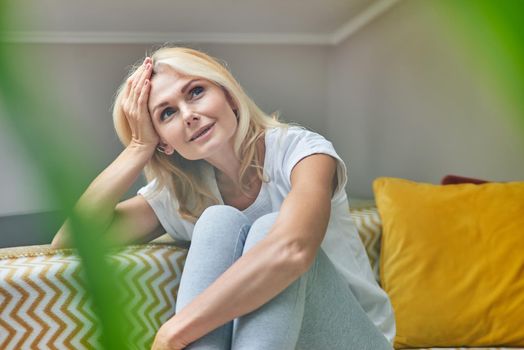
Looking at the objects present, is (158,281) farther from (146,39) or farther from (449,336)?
(449,336)

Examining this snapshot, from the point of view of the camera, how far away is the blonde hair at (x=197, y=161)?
63 cm

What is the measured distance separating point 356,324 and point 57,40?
0.39m

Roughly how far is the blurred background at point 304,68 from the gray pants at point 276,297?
98 mm

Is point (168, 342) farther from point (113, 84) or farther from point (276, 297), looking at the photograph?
point (113, 84)

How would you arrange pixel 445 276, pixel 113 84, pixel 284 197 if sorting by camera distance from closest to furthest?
pixel 113 84
pixel 284 197
pixel 445 276

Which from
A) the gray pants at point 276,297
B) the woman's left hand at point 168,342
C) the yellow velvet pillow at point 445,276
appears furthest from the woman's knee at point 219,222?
the yellow velvet pillow at point 445,276

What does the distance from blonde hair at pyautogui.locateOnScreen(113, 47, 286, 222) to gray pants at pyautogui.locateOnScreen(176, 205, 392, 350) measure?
4 cm

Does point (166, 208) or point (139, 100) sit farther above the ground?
point (139, 100)

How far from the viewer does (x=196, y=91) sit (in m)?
0.63

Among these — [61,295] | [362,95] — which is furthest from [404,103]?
[61,295]

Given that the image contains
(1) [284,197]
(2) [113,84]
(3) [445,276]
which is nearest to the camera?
(2) [113,84]

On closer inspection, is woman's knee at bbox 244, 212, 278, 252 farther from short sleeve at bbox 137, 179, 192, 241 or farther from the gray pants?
short sleeve at bbox 137, 179, 192, 241

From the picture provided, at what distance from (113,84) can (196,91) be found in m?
0.08

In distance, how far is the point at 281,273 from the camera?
0.62 m
